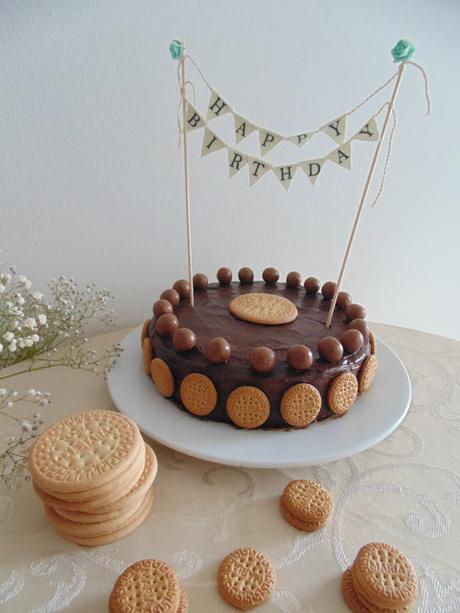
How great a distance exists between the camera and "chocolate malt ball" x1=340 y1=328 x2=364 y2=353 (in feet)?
2.88

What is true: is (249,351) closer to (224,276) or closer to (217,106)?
(224,276)

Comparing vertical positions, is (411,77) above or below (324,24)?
below

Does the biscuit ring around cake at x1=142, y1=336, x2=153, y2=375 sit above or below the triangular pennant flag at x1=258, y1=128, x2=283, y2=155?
below

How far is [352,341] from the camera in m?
0.88

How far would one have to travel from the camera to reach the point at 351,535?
684 mm

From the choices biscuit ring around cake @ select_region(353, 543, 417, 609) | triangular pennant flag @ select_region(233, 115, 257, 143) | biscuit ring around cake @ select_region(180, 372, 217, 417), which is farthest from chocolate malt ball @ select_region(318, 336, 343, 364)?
triangular pennant flag @ select_region(233, 115, 257, 143)

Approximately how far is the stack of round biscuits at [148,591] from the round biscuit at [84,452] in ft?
0.40

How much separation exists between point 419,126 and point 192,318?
0.99 meters

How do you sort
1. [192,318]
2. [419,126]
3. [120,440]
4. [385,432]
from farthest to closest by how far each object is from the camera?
[419,126]
[192,318]
[385,432]
[120,440]

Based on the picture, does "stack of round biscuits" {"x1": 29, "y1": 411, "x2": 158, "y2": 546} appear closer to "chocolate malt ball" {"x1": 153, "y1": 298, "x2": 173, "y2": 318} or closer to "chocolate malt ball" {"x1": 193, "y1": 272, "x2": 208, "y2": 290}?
"chocolate malt ball" {"x1": 153, "y1": 298, "x2": 173, "y2": 318}

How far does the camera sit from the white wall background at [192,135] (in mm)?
1042

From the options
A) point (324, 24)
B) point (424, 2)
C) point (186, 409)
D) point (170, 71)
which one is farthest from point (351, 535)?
point (424, 2)

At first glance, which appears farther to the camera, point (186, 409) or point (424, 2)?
point (424, 2)

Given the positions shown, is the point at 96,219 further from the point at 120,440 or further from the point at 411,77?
the point at 411,77
